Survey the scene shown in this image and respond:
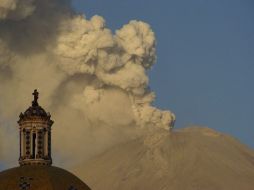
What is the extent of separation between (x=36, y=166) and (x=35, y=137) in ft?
8.85

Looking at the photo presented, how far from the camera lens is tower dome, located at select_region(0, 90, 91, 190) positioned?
4407 inches

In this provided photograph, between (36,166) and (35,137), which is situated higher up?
(35,137)

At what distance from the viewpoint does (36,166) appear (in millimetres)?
114062

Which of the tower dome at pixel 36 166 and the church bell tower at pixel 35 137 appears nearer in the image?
the tower dome at pixel 36 166

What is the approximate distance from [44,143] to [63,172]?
9.96 ft

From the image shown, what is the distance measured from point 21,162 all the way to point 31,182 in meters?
3.48

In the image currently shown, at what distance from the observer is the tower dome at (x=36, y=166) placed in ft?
367

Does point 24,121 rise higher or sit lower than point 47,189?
higher

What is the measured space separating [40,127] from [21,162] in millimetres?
3319

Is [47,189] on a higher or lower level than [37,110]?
lower

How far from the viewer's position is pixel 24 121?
379 ft

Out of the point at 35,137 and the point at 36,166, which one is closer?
the point at 36,166

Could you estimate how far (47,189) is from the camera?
4380 inches

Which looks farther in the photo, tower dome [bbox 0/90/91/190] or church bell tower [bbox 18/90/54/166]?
church bell tower [bbox 18/90/54/166]
